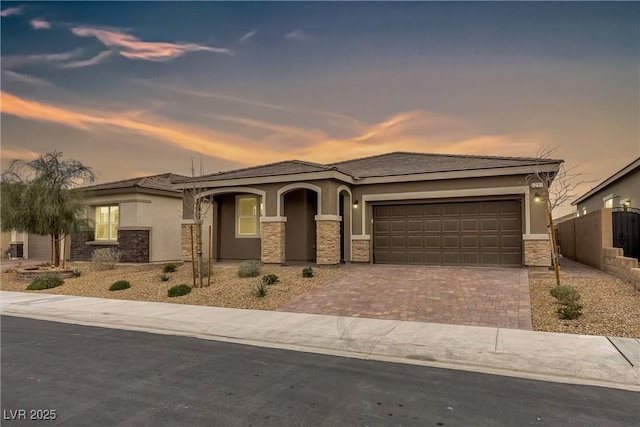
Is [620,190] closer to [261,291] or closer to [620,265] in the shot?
[620,265]

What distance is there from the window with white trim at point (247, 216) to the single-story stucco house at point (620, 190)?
16071mm

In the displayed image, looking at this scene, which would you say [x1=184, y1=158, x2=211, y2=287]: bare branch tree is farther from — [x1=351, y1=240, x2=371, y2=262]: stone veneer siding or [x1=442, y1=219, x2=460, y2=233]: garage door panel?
[x1=442, y1=219, x2=460, y2=233]: garage door panel

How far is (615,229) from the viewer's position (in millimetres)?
14867

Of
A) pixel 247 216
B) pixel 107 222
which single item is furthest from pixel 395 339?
pixel 107 222

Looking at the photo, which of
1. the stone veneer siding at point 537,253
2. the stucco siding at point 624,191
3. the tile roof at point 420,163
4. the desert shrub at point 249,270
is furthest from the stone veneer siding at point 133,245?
the stucco siding at point 624,191

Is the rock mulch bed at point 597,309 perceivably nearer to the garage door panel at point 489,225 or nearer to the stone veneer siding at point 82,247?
the garage door panel at point 489,225

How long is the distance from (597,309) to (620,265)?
162 inches

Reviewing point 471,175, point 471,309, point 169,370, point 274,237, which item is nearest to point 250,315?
point 169,370

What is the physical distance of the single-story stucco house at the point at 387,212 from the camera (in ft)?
51.1

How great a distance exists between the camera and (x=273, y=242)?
17.1 m

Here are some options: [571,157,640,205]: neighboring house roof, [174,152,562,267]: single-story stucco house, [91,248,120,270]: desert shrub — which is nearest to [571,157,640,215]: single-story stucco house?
[571,157,640,205]: neighboring house roof

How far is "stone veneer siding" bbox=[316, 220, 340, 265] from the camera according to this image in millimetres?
16375

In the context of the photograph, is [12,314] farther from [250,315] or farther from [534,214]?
[534,214]

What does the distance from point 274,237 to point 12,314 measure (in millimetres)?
9055
